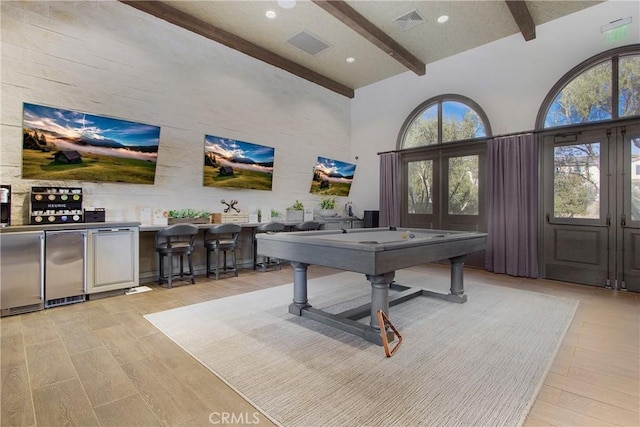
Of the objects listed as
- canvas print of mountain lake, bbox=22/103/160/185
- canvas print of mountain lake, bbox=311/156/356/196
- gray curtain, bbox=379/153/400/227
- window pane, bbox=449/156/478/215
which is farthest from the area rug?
canvas print of mountain lake, bbox=311/156/356/196

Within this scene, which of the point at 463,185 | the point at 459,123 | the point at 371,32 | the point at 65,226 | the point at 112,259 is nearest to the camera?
the point at 65,226

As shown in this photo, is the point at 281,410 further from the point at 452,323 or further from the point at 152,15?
the point at 152,15

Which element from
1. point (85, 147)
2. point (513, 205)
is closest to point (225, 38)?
point (85, 147)

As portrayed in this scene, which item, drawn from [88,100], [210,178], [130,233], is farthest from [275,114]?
[130,233]

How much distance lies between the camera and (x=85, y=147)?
13.9 feet

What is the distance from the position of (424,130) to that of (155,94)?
512 centimetres

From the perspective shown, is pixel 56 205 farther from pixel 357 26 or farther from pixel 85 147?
pixel 357 26

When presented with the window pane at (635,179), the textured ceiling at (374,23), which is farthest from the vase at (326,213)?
the window pane at (635,179)

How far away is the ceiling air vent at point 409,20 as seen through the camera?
4949 mm

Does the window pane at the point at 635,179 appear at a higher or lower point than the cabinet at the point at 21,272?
higher

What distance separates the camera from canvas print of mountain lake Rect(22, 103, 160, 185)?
3857 mm

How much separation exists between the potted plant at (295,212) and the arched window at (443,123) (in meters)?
2.61

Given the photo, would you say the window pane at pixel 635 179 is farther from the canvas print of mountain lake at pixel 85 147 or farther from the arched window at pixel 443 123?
the canvas print of mountain lake at pixel 85 147

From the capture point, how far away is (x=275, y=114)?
646 cm
